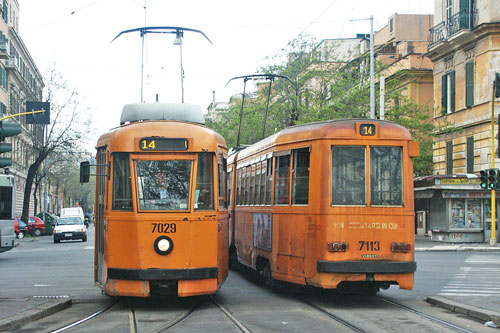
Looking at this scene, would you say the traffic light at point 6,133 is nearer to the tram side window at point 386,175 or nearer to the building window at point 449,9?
the tram side window at point 386,175

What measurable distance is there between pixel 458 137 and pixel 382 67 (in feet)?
27.2

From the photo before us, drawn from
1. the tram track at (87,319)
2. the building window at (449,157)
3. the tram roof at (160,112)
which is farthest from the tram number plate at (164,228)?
the building window at (449,157)

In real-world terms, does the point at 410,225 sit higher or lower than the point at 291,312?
higher

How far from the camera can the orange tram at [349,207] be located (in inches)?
487

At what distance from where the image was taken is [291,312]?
11.8 m

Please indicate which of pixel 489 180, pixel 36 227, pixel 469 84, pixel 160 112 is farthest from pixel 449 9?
pixel 36 227

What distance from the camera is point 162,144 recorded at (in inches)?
489

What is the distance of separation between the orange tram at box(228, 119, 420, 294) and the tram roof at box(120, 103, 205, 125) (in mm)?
2396

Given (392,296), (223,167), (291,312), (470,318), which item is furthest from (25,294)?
(470,318)

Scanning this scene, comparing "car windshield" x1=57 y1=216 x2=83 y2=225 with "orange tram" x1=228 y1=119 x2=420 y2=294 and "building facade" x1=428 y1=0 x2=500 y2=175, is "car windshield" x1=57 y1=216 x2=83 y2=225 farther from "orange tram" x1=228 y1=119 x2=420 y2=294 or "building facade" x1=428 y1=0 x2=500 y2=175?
"orange tram" x1=228 y1=119 x2=420 y2=294

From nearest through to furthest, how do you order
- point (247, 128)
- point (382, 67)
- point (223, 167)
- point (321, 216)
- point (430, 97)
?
1. point (321, 216)
2. point (223, 167)
3. point (382, 67)
4. point (430, 97)
5. point (247, 128)

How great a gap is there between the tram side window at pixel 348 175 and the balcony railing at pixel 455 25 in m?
27.4

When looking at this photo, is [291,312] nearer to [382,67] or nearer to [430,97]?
[382,67]

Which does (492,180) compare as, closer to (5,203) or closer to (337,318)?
(5,203)
